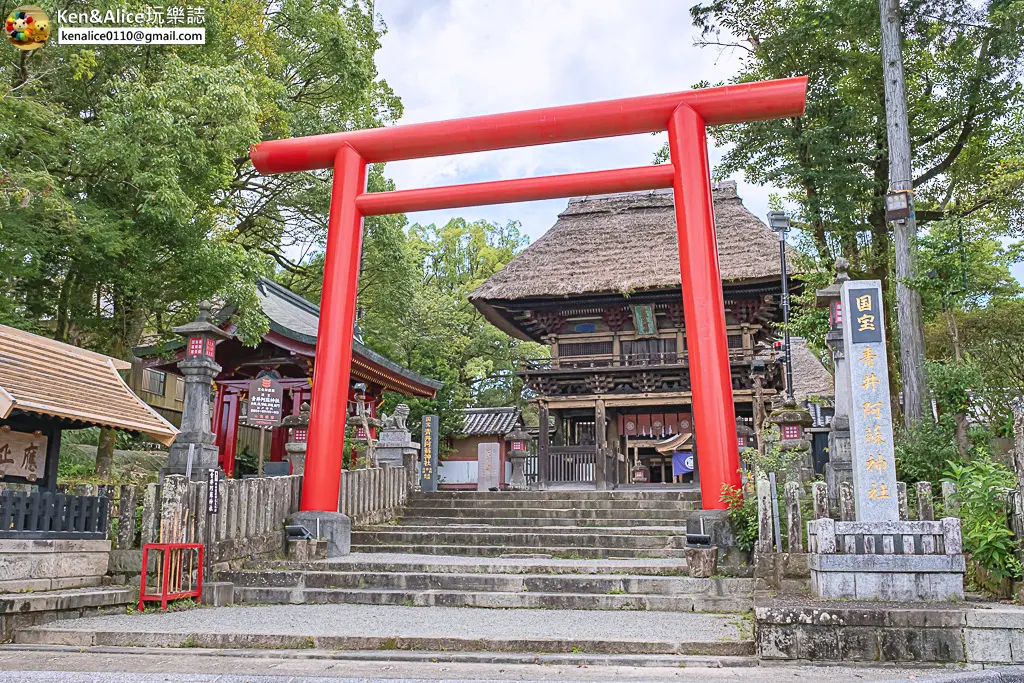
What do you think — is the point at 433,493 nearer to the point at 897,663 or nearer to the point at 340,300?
the point at 340,300

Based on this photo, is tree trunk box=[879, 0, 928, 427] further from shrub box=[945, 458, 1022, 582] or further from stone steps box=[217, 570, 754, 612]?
stone steps box=[217, 570, 754, 612]

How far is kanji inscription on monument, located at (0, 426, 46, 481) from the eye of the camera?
7691 millimetres

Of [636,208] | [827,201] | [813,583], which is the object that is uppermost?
[636,208]

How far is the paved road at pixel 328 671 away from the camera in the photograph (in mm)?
3958

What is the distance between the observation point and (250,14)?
14.6 meters

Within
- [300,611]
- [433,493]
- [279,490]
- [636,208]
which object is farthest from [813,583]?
[636,208]

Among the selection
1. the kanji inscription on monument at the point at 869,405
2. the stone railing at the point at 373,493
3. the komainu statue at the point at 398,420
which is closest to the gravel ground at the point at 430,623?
the kanji inscription on monument at the point at 869,405

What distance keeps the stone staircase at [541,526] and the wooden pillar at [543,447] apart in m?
4.69

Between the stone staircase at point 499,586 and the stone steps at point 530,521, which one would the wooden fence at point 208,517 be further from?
the stone steps at point 530,521

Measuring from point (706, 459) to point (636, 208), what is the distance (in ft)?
49.7

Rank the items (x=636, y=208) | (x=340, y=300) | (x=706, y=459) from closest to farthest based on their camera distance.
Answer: (x=706, y=459), (x=340, y=300), (x=636, y=208)

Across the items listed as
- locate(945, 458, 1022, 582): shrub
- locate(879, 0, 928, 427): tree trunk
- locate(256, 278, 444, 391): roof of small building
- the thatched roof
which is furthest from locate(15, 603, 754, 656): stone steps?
the thatched roof

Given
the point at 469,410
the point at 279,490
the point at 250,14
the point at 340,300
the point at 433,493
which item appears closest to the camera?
the point at 279,490

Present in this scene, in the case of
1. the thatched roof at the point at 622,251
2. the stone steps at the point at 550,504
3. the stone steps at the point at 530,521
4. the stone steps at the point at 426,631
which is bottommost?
the stone steps at the point at 426,631
